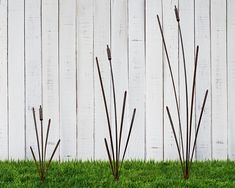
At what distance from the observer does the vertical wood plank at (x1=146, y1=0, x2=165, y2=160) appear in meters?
4.35

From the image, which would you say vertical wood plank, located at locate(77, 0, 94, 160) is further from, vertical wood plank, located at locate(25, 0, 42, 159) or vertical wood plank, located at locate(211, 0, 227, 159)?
vertical wood plank, located at locate(211, 0, 227, 159)

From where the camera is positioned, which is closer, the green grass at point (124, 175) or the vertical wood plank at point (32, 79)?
the green grass at point (124, 175)

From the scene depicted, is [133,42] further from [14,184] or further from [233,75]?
[14,184]

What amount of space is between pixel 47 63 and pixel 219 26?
1115 millimetres

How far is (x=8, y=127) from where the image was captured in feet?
14.3

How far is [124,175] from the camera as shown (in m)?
3.89

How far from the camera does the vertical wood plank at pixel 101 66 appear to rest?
433 centimetres

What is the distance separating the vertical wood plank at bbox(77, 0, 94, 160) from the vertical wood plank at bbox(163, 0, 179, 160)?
461mm

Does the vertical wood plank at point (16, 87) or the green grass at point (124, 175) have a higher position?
the vertical wood plank at point (16, 87)

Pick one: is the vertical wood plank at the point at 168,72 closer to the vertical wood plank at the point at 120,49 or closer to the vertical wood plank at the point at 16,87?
the vertical wood plank at the point at 120,49

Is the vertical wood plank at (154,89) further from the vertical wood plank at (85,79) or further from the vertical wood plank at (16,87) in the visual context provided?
the vertical wood plank at (16,87)

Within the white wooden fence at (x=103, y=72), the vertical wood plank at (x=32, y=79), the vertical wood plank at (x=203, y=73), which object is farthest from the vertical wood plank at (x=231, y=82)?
the vertical wood plank at (x=32, y=79)

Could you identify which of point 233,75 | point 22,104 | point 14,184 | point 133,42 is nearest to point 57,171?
point 14,184

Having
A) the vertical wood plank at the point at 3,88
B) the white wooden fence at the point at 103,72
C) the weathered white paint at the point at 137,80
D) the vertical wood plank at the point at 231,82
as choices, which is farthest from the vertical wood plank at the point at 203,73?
the vertical wood plank at the point at 3,88
